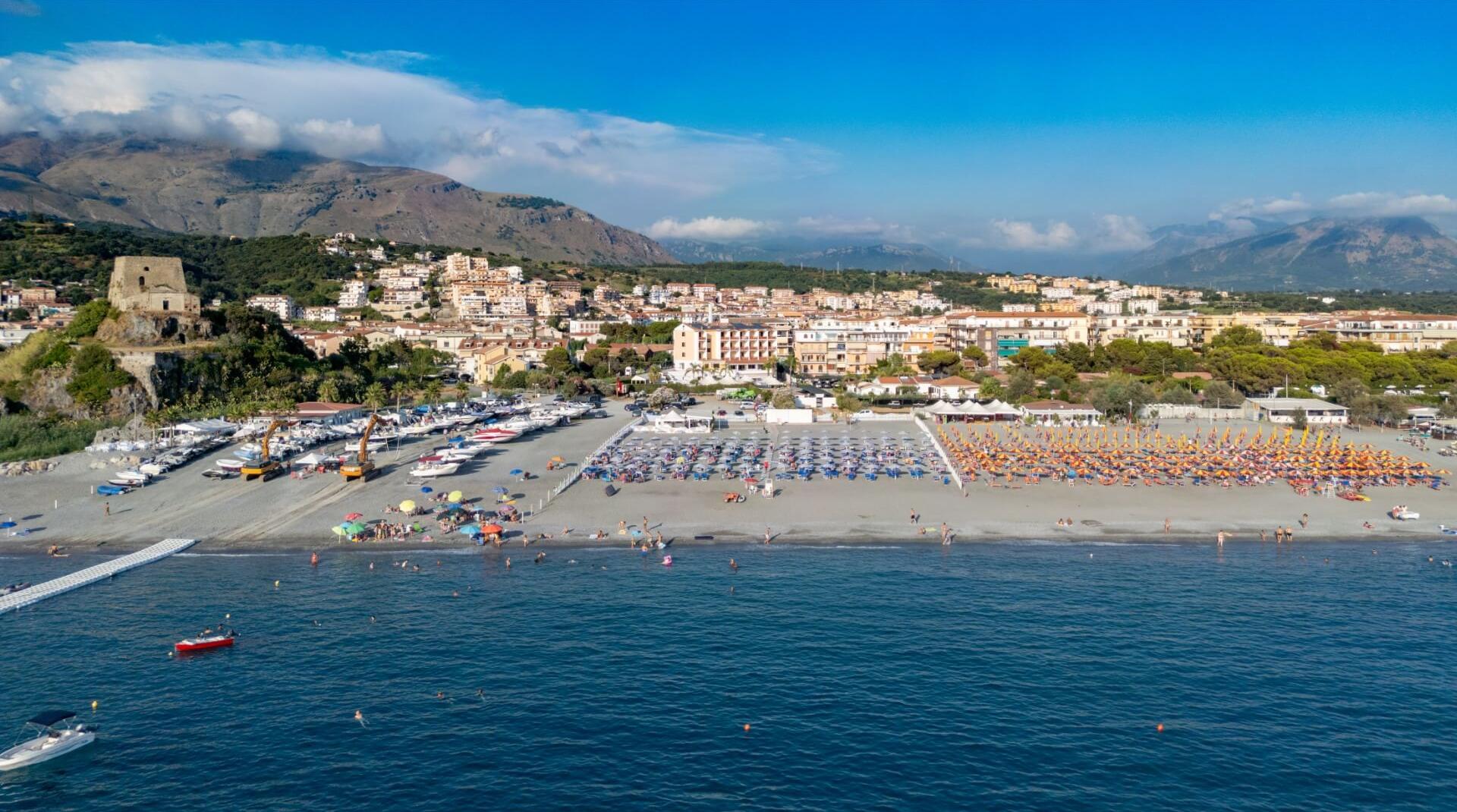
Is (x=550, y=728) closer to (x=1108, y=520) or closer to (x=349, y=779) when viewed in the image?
(x=349, y=779)

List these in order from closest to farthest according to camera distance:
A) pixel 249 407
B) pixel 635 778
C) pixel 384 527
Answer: pixel 635 778, pixel 384 527, pixel 249 407

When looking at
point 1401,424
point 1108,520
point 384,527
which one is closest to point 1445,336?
point 1401,424

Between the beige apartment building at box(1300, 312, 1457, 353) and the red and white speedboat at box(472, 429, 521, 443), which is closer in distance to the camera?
the red and white speedboat at box(472, 429, 521, 443)

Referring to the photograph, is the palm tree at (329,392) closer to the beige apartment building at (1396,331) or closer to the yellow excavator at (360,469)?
the yellow excavator at (360,469)

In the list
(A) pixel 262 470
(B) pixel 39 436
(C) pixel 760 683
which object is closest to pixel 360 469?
(A) pixel 262 470

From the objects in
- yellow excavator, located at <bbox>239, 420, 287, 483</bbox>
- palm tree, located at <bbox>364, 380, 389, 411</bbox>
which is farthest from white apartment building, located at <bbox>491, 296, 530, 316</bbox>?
yellow excavator, located at <bbox>239, 420, 287, 483</bbox>

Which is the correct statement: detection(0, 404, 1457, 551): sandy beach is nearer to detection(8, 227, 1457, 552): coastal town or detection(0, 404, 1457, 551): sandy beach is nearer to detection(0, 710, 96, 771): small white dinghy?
detection(8, 227, 1457, 552): coastal town

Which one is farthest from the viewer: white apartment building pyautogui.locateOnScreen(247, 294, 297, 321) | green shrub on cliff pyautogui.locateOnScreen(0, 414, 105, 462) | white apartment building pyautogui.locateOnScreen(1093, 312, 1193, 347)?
white apartment building pyautogui.locateOnScreen(247, 294, 297, 321)
